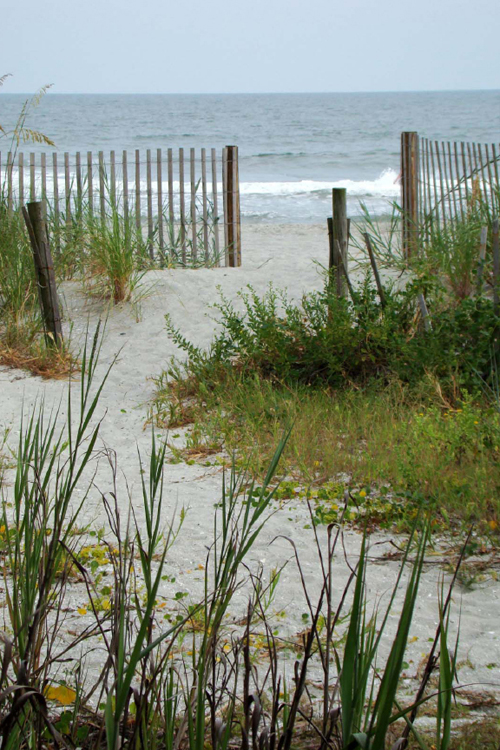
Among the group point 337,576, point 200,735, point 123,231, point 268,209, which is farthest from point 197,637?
point 268,209

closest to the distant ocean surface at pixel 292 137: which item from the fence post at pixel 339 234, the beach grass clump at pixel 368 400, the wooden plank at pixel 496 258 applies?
the fence post at pixel 339 234

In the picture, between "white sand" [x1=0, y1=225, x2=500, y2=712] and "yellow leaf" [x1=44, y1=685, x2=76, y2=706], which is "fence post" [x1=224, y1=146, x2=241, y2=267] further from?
"yellow leaf" [x1=44, y1=685, x2=76, y2=706]

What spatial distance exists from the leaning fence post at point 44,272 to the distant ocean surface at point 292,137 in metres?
5.00

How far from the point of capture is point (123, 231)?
7184 mm

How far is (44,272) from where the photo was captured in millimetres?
5910

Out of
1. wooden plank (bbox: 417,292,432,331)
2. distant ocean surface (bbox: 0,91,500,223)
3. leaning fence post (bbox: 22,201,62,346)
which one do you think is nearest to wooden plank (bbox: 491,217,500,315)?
wooden plank (bbox: 417,292,432,331)

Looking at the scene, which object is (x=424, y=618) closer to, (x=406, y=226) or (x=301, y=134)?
Result: (x=406, y=226)

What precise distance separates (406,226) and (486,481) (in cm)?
626

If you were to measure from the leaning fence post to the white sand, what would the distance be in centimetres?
20

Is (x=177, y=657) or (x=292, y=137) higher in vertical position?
(x=292, y=137)

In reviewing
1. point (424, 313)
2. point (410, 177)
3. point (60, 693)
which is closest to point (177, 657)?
point (60, 693)

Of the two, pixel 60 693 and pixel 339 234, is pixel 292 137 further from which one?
pixel 60 693

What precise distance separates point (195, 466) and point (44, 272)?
8.85ft

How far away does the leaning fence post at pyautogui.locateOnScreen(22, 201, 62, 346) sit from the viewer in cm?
581
